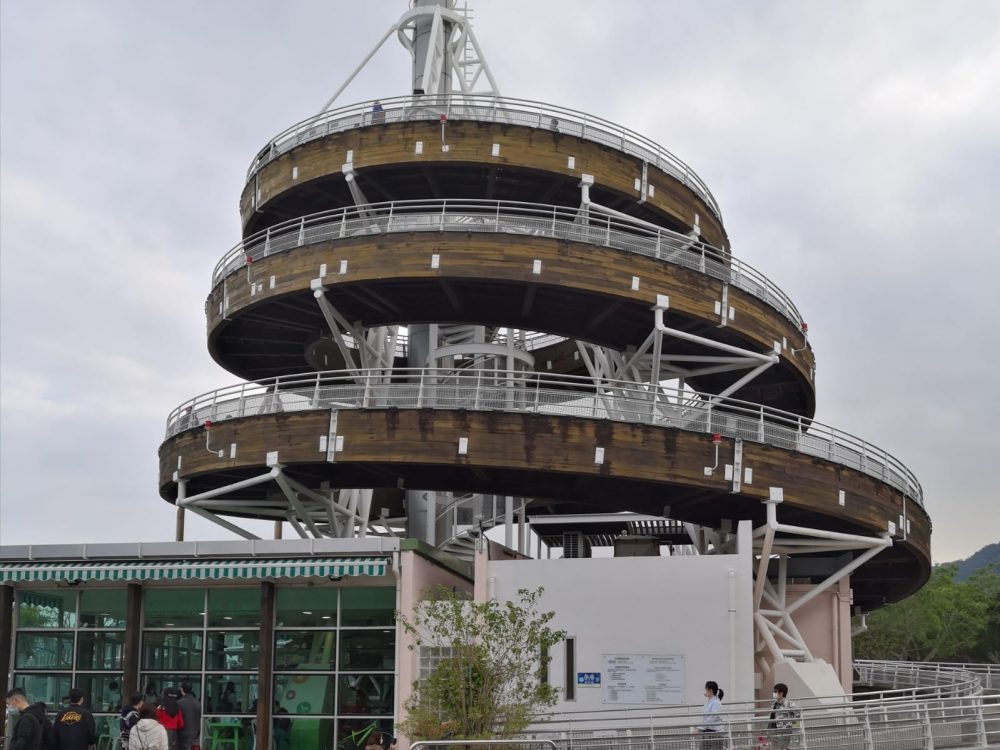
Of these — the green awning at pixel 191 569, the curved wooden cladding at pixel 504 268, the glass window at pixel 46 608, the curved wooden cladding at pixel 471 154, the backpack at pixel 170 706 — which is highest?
the curved wooden cladding at pixel 471 154

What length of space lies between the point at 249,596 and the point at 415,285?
13836 millimetres

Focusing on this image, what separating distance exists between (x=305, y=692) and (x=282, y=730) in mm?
1036

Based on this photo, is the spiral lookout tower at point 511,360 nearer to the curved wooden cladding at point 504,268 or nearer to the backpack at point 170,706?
the curved wooden cladding at point 504,268

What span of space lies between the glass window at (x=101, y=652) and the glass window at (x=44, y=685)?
67 centimetres

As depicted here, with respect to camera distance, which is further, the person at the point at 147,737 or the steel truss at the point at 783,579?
the steel truss at the point at 783,579

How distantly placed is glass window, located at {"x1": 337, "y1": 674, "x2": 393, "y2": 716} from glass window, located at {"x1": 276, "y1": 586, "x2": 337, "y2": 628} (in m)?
1.52

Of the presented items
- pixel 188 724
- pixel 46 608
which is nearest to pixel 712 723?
pixel 188 724

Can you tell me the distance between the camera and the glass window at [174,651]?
31.7 metres

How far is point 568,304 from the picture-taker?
43.0 metres

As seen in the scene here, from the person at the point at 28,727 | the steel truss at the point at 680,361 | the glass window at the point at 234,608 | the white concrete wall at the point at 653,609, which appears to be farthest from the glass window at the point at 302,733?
the steel truss at the point at 680,361

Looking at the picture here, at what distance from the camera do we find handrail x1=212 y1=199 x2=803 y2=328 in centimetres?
4156

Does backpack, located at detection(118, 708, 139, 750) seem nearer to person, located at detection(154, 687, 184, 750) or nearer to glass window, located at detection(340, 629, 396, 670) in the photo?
person, located at detection(154, 687, 184, 750)

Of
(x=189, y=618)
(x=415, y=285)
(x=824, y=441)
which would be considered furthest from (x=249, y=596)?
(x=824, y=441)

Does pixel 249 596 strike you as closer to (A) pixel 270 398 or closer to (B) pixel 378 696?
(B) pixel 378 696
